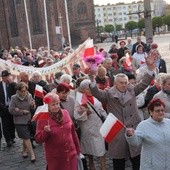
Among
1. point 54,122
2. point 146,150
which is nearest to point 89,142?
point 54,122

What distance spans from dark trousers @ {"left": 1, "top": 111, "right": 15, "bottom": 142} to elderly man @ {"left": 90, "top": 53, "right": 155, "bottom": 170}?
4.02m

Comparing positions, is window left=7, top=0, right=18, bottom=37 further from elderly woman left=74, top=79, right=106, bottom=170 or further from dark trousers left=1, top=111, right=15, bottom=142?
elderly woman left=74, top=79, right=106, bottom=170

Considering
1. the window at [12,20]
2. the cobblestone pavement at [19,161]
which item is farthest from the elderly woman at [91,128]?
the window at [12,20]

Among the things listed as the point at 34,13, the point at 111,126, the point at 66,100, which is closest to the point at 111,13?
the point at 34,13

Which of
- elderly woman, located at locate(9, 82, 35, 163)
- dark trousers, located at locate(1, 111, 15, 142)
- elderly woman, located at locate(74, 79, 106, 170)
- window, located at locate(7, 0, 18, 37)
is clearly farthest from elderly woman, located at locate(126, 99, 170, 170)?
window, located at locate(7, 0, 18, 37)

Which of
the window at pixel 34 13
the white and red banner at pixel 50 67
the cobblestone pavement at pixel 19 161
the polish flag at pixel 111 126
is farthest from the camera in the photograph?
the window at pixel 34 13

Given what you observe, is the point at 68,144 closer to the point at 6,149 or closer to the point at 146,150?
the point at 146,150

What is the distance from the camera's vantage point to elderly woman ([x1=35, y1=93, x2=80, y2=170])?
5055 millimetres

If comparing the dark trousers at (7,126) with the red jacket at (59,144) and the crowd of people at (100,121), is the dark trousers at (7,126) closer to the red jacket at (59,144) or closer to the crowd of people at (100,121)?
the crowd of people at (100,121)

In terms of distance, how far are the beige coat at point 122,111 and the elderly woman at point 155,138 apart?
1.01 meters

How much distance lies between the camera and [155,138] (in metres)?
4.55

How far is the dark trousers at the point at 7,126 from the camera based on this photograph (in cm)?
917

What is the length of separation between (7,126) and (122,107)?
4292 millimetres

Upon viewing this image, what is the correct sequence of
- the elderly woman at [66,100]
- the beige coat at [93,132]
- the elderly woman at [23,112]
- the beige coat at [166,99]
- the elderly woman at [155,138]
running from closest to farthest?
the elderly woman at [155,138]
the beige coat at [166,99]
the elderly woman at [66,100]
the beige coat at [93,132]
the elderly woman at [23,112]
